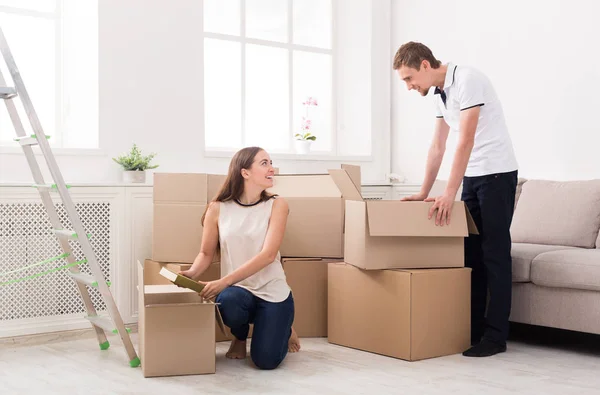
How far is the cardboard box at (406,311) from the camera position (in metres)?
3.17

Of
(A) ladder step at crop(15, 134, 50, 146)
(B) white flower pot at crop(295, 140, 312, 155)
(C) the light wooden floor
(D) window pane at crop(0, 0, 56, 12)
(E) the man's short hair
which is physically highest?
(D) window pane at crop(0, 0, 56, 12)

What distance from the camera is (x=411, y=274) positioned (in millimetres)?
3150

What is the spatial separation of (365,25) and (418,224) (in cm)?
252

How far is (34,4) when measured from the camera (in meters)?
4.21

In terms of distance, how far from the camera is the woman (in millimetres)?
3016

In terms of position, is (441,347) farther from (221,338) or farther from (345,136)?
(345,136)

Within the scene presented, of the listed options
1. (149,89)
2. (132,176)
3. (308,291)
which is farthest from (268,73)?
(308,291)

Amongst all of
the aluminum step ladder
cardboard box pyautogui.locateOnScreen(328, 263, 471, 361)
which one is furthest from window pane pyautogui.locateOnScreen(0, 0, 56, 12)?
cardboard box pyautogui.locateOnScreen(328, 263, 471, 361)

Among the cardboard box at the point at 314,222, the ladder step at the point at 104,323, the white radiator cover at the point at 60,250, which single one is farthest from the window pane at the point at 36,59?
the cardboard box at the point at 314,222

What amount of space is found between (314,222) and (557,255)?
1131mm

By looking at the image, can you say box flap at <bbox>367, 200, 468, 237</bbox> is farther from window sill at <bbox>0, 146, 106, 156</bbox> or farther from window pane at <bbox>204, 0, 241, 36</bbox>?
window pane at <bbox>204, 0, 241, 36</bbox>

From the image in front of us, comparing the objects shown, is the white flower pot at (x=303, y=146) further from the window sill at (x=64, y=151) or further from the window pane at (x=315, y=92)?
the window sill at (x=64, y=151)

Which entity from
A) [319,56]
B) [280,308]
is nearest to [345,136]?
[319,56]

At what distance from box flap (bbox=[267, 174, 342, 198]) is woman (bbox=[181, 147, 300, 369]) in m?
0.52
